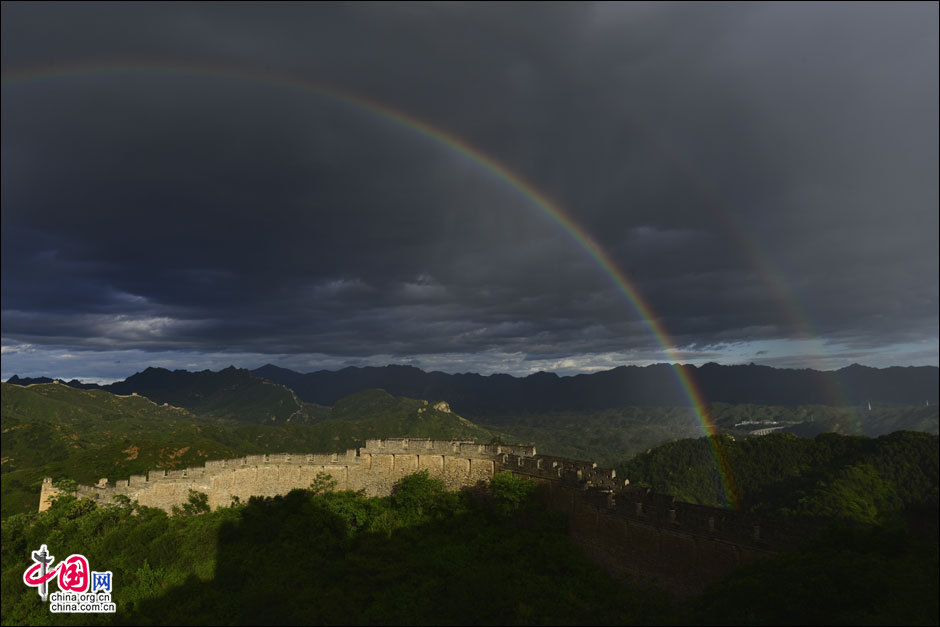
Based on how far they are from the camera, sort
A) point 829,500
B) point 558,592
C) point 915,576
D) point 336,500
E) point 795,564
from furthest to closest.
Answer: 1. point 829,500
2. point 336,500
3. point 558,592
4. point 795,564
5. point 915,576

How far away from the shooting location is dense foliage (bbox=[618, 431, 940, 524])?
81.4 metres

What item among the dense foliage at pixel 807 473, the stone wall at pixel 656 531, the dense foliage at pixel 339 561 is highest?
the stone wall at pixel 656 531

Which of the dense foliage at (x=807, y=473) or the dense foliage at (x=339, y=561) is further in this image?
the dense foliage at (x=807, y=473)

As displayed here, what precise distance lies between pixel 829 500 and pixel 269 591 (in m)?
83.7

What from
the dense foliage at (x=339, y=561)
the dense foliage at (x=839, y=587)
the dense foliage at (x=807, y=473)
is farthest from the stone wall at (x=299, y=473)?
the dense foliage at (x=807, y=473)

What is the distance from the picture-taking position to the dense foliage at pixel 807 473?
81.4 meters

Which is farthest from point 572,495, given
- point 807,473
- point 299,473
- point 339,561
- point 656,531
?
point 807,473

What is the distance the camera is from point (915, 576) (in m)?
15.1

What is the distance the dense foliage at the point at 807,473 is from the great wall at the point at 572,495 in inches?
2269

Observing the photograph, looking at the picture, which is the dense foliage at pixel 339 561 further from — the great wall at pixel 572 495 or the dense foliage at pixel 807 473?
the dense foliage at pixel 807 473

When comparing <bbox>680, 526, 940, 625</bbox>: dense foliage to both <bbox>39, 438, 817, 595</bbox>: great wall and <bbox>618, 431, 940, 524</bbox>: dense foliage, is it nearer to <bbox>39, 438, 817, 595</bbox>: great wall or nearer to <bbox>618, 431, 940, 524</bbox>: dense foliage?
<bbox>39, 438, 817, 595</bbox>: great wall

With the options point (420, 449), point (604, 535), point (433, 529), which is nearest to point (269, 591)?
point (433, 529)

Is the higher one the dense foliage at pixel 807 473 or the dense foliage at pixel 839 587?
the dense foliage at pixel 839 587

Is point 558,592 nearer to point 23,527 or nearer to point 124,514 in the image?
point 124,514
